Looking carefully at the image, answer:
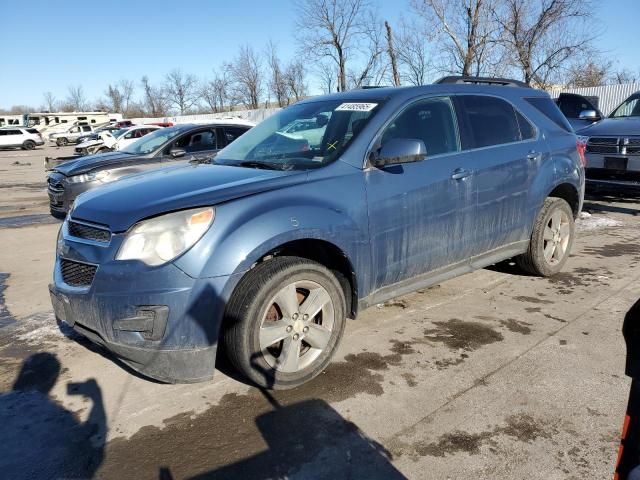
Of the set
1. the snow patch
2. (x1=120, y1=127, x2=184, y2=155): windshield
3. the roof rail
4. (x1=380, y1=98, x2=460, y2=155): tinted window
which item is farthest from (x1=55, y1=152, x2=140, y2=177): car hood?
the snow patch

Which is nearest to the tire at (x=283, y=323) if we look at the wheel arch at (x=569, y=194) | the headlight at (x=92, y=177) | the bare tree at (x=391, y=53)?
the wheel arch at (x=569, y=194)

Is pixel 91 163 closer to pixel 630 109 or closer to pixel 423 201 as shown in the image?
pixel 423 201

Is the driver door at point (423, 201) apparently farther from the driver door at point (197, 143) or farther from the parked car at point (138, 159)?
the driver door at point (197, 143)

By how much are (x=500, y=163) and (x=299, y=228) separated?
213cm

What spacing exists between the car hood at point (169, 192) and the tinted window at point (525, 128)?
8.04 feet

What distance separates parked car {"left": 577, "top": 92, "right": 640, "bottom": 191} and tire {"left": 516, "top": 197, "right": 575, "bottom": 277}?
141 inches

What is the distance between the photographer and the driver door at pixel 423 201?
340 cm

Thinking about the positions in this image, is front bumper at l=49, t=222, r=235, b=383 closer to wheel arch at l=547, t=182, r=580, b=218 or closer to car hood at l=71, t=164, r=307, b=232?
car hood at l=71, t=164, r=307, b=232

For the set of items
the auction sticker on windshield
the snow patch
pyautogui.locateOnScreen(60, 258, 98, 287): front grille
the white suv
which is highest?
the white suv

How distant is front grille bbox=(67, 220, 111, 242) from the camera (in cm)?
285

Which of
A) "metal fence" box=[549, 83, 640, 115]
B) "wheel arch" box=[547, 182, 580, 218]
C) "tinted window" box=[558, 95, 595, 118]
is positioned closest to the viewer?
"wheel arch" box=[547, 182, 580, 218]

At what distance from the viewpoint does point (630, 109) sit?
31.1 ft

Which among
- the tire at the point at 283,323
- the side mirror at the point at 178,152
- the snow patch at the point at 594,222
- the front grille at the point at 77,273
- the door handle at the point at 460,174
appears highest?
the side mirror at the point at 178,152

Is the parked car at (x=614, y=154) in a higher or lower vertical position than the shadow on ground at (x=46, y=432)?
higher
